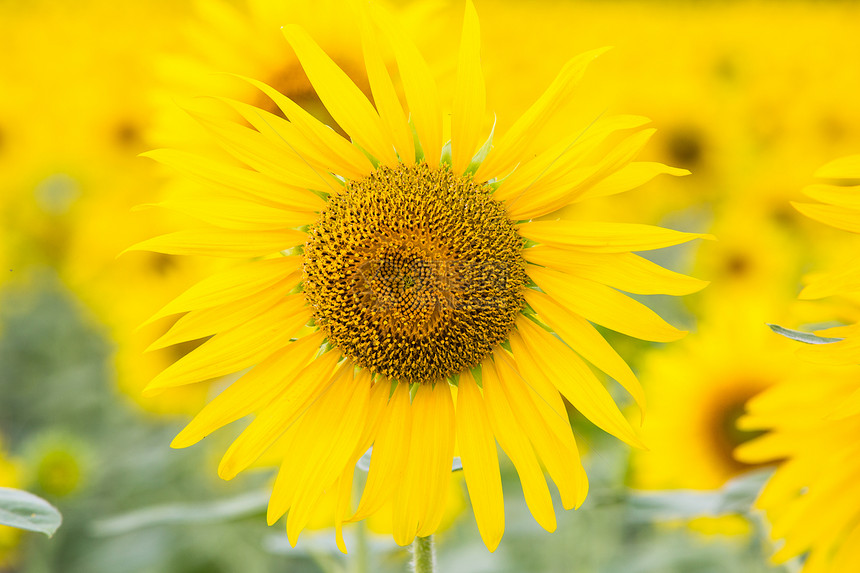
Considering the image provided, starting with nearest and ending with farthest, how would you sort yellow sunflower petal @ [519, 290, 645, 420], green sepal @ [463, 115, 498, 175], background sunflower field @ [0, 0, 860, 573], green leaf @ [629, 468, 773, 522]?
yellow sunflower petal @ [519, 290, 645, 420] < green sepal @ [463, 115, 498, 175] < green leaf @ [629, 468, 773, 522] < background sunflower field @ [0, 0, 860, 573]

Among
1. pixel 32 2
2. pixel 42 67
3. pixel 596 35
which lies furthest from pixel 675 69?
pixel 32 2

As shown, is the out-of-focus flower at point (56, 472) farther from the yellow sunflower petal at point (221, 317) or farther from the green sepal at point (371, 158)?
the green sepal at point (371, 158)

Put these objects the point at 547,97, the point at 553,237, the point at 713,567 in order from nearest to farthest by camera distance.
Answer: the point at 547,97 < the point at 553,237 < the point at 713,567

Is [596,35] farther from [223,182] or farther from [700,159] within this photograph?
[223,182]

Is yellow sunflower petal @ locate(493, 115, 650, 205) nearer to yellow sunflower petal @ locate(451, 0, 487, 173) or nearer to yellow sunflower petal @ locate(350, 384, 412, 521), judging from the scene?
yellow sunflower petal @ locate(451, 0, 487, 173)

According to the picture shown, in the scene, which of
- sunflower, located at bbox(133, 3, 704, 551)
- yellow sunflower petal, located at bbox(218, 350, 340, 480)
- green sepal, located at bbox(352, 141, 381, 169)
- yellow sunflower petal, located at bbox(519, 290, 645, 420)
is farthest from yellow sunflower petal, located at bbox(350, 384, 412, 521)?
green sepal, located at bbox(352, 141, 381, 169)

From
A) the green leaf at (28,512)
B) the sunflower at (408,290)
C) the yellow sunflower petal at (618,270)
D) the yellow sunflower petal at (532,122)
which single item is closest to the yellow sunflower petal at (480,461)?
the sunflower at (408,290)

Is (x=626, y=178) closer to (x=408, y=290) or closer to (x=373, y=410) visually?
(x=408, y=290)

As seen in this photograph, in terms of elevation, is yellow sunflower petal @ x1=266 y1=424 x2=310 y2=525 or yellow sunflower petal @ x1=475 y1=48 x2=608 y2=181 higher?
yellow sunflower petal @ x1=475 y1=48 x2=608 y2=181
